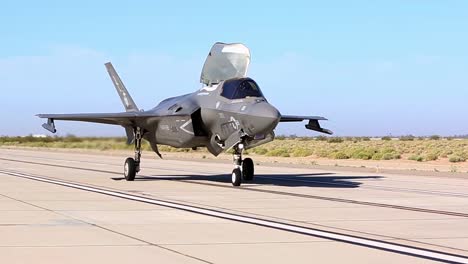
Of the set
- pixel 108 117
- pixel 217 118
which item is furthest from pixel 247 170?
pixel 108 117

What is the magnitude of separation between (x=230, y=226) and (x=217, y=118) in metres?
11.8

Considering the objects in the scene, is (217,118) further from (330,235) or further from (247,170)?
(330,235)

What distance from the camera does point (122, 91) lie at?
109ft

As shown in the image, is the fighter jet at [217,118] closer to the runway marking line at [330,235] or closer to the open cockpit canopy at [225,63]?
the open cockpit canopy at [225,63]

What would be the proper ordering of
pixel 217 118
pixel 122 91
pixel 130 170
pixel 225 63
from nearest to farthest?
pixel 217 118
pixel 225 63
pixel 130 170
pixel 122 91

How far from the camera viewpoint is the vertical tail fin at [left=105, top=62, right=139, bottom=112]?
3228cm

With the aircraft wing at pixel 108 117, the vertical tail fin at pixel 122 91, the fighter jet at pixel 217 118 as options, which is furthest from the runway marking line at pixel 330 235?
the vertical tail fin at pixel 122 91

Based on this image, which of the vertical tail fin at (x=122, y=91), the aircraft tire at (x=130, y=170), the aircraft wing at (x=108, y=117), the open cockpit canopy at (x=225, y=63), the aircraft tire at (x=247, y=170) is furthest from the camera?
the vertical tail fin at (x=122, y=91)

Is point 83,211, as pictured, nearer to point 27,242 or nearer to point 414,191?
point 27,242

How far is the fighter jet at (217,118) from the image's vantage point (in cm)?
2198

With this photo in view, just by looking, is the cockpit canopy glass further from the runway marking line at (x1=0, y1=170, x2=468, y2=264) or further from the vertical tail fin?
the vertical tail fin

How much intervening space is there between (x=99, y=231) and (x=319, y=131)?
59.5 feet

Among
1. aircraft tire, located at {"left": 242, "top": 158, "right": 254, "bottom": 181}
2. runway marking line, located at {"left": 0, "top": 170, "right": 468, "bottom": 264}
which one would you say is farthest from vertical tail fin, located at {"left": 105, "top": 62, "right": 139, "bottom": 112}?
runway marking line, located at {"left": 0, "top": 170, "right": 468, "bottom": 264}

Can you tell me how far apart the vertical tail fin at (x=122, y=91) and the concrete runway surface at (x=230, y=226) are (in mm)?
11758
